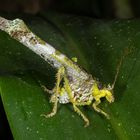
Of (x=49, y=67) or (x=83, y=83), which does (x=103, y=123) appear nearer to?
(x=83, y=83)

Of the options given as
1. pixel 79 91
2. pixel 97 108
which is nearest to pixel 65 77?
pixel 79 91

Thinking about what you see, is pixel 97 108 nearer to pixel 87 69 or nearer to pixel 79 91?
pixel 79 91

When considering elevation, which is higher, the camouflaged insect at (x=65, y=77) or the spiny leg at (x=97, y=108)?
the camouflaged insect at (x=65, y=77)

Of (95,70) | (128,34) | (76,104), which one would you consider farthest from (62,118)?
(128,34)

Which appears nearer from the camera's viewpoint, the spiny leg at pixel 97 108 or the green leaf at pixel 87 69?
the green leaf at pixel 87 69

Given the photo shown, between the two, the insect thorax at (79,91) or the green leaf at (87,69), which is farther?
the insect thorax at (79,91)
